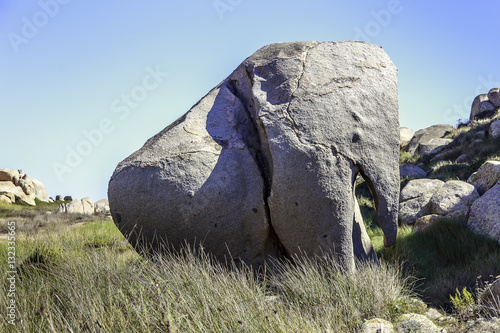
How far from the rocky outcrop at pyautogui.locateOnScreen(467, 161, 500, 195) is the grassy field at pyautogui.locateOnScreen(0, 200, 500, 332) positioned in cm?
286

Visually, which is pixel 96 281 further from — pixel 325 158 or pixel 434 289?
pixel 434 289

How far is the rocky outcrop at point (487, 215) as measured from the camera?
6676 millimetres

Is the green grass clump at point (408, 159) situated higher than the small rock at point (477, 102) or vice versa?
the small rock at point (477, 102)

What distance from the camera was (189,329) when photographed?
3131 millimetres

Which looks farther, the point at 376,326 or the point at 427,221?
the point at 427,221

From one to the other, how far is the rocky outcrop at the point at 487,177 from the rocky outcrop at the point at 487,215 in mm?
988

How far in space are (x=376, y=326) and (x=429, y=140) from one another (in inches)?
825

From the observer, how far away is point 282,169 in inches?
182

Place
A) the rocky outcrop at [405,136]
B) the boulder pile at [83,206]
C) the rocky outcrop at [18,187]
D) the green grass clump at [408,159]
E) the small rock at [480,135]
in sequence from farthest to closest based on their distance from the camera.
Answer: the rocky outcrop at [18,187], the rocky outcrop at [405,136], the boulder pile at [83,206], the green grass clump at [408,159], the small rock at [480,135]

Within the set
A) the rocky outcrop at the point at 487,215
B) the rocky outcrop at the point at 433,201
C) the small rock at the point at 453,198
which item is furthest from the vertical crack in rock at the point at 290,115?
the small rock at the point at 453,198

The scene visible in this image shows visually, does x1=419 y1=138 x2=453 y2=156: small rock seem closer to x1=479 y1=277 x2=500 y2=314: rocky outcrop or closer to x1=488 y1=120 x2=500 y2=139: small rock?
x1=488 y1=120 x2=500 y2=139: small rock

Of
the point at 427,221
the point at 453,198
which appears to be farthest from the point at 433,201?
the point at 427,221

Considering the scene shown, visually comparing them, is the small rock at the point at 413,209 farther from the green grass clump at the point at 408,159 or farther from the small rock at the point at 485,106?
the small rock at the point at 485,106

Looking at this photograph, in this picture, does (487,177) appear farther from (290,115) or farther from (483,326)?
(483,326)
